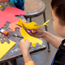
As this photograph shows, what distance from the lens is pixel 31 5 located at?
140 cm

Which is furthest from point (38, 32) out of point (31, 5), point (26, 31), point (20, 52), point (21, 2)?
point (31, 5)

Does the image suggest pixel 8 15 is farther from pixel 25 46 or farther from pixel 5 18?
pixel 25 46

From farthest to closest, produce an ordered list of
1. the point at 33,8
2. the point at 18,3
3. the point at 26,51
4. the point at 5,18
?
the point at 33,8 < the point at 18,3 < the point at 5,18 < the point at 26,51

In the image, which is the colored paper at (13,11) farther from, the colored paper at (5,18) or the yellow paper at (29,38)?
the yellow paper at (29,38)

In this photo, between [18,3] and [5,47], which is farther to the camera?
[18,3]

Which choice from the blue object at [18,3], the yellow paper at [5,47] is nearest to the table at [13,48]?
the yellow paper at [5,47]

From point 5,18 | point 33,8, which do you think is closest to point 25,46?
point 5,18

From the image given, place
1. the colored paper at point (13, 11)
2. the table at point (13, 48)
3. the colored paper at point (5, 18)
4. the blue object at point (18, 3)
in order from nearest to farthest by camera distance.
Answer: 1. the table at point (13, 48)
2. the colored paper at point (5, 18)
3. the colored paper at point (13, 11)
4. the blue object at point (18, 3)

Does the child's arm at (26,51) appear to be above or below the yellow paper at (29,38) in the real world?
below

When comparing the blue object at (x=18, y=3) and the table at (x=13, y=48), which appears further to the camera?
the blue object at (x=18, y=3)

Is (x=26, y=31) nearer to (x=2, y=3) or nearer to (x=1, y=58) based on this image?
(x=1, y=58)

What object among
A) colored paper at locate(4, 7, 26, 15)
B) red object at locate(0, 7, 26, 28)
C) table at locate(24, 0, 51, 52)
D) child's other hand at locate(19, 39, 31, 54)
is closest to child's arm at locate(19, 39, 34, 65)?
child's other hand at locate(19, 39, 31, 54)

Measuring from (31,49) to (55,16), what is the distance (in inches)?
10.9

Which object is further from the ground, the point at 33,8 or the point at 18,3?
the point at 18,3
